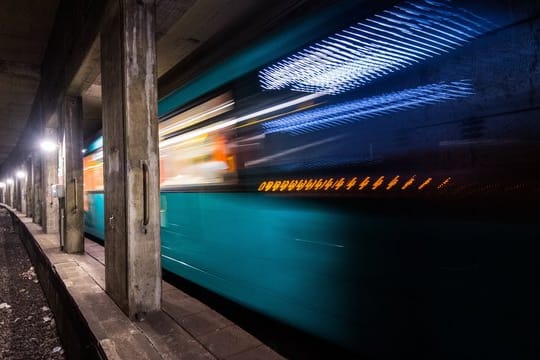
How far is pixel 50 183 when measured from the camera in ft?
26.0

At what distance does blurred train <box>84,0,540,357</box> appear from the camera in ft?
5.30

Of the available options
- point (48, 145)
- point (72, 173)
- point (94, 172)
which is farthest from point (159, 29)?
point (48, 145)

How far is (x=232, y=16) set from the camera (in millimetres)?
5105

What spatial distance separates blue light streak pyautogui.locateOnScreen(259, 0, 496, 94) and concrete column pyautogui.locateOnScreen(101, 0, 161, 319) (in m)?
1.22

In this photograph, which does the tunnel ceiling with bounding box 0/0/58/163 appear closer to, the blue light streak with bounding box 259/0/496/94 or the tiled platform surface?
the tiled platform surface

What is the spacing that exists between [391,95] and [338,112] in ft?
1.38

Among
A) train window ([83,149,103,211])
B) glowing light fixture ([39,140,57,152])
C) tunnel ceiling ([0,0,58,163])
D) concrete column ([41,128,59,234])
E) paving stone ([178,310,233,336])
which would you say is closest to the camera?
paving stone ([178,310,233,336])

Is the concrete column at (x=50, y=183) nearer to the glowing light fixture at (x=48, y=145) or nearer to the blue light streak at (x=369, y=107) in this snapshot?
the glowing light fixture at (x=48, y=145)

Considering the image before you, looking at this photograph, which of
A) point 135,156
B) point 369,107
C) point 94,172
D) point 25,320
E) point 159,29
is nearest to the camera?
point 369,107

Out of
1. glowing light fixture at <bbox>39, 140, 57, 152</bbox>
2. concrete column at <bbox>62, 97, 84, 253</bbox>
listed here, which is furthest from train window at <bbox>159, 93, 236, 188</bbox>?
glowing light fixture at <bbox>39, 140, 57, 152</bbox>

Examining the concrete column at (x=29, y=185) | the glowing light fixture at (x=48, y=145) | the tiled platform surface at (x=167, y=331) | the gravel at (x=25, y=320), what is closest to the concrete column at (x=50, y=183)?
the glowing light fixture at (x=48, y=145)

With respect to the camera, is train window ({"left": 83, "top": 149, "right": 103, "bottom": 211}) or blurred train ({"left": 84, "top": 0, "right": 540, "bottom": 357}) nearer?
blurred train ({"left": 84, "top": 0, "right": 540, "bottom": 357})

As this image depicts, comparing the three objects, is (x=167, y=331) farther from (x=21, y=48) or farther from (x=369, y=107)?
(x=21, y=48)

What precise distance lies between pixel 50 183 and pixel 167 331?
7057 mm
